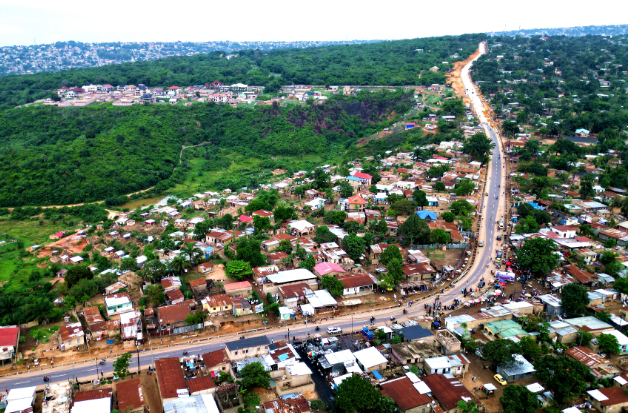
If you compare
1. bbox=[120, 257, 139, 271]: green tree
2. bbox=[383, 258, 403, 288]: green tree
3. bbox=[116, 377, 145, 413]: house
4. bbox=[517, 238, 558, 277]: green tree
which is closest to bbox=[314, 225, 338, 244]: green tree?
bbox=[383, 258, 403, 288]: green tree

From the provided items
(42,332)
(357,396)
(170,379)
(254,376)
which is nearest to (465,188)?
(357,396)

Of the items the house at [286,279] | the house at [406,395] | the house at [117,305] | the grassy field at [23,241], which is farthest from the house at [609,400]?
the grassy field at [23,241]

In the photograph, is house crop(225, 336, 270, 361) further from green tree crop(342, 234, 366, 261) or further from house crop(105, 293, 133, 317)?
green tree crop(342, 234, 366, 261)

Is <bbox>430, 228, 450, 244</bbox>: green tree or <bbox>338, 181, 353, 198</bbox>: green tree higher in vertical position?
<bbox>338, 181, 353, 198</bbox>: green tree

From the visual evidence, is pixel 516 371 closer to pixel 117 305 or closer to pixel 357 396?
pixel 357 396

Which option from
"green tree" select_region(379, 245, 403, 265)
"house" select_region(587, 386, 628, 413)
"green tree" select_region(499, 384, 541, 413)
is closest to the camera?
"green tree" select_region(499, 384, 541, 413)

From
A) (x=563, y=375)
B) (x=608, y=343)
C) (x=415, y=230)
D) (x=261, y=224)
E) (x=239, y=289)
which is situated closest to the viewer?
(x=563, y=375)

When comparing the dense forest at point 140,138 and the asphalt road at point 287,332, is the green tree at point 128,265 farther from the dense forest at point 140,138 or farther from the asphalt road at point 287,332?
the dense forest at point 140,138
